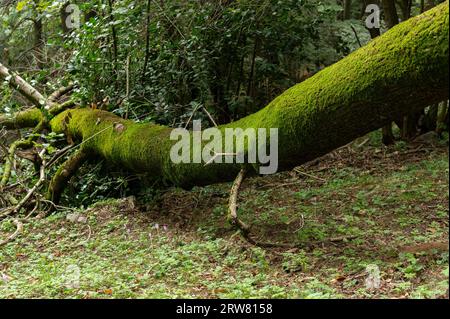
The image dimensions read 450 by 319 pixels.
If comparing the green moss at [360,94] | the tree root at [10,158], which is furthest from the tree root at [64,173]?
the green moss at [360,94]

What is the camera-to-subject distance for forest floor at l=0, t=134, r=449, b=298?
11.3 ft

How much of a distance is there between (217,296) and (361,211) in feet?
7.62

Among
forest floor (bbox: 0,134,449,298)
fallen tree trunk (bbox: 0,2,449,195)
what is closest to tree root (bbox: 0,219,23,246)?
forest floor (bbox: 0,134,449,298)

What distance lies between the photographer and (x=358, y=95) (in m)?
3.38

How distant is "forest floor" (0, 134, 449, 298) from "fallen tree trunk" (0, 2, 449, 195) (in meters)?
0.78

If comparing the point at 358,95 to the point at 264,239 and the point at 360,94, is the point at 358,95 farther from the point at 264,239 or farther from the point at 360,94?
the point at 264,239

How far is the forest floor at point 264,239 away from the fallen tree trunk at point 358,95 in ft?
2.57

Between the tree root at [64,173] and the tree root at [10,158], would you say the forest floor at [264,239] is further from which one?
the tree root at [10,158]

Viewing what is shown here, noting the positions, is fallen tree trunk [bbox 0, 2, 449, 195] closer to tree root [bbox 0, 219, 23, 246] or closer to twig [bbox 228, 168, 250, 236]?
twig [bbox 228, 168, 250, 236]

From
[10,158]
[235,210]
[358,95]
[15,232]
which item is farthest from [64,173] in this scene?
[358,95]

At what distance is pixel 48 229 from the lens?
241 inches

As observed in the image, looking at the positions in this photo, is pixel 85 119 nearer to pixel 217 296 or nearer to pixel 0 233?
pixel 0 233

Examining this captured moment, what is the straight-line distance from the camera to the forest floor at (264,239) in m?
3.46

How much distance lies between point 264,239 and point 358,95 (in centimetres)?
184
